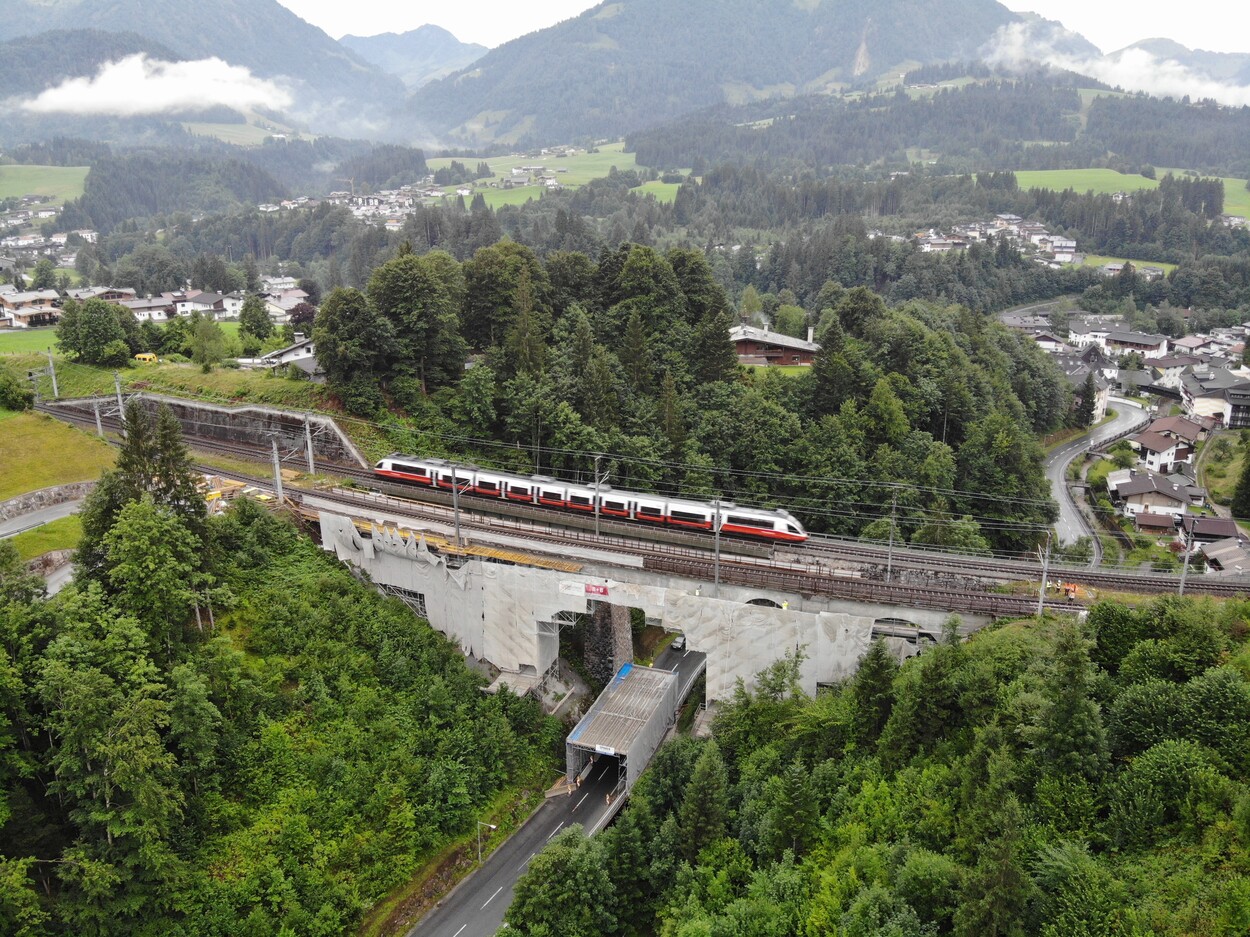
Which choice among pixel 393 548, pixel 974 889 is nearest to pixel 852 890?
pixel 974 889

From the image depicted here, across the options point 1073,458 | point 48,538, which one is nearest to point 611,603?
point 48,538

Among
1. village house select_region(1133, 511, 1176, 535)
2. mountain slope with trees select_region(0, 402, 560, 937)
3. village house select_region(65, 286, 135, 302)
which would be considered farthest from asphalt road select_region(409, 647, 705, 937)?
village house select_region(65, 286, 135, 302)

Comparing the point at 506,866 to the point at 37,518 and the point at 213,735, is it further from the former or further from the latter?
the point at 37,518

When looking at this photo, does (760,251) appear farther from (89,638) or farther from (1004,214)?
(89,638)

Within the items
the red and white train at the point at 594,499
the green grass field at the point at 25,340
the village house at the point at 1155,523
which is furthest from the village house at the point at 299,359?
the village house at the point at 1155,523

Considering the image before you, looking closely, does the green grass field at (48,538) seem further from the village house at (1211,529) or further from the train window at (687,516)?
the village house at (1211,529)

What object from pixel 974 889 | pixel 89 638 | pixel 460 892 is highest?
pixel 89 638
